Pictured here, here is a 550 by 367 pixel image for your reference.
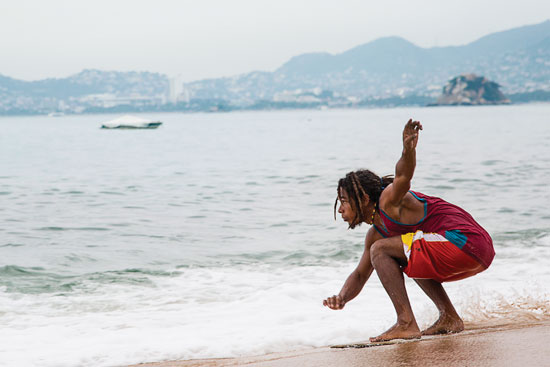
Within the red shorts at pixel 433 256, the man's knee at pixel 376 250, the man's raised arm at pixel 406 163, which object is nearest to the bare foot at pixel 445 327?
the red shorts at pixel 433 256

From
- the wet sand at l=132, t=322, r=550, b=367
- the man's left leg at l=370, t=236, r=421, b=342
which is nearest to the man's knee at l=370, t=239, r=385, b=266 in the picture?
the man's left leg at l=370, t=236, r=421, b=342

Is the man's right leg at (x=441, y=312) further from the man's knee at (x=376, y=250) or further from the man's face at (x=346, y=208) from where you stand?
the man's face at (x=346, y=208)

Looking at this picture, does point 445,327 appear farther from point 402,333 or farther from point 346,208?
point 346,208

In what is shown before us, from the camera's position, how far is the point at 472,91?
605ft

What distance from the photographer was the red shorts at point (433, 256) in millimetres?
3564

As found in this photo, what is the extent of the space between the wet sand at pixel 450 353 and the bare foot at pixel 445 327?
0.10 meters

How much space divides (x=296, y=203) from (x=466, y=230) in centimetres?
1020

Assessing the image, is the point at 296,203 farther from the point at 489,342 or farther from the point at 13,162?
the point at 13,162

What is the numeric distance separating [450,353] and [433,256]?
591 millimetres

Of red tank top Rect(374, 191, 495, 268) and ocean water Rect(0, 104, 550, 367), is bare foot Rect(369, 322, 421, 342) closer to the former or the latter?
red tank top Rect(374, 191, 495, 268)

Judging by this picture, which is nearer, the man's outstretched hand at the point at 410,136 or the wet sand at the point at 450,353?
the wet sand at the point at 450,353

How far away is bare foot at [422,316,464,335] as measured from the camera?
391cm

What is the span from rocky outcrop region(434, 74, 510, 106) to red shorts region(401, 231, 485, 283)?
186m

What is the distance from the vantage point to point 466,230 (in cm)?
359
